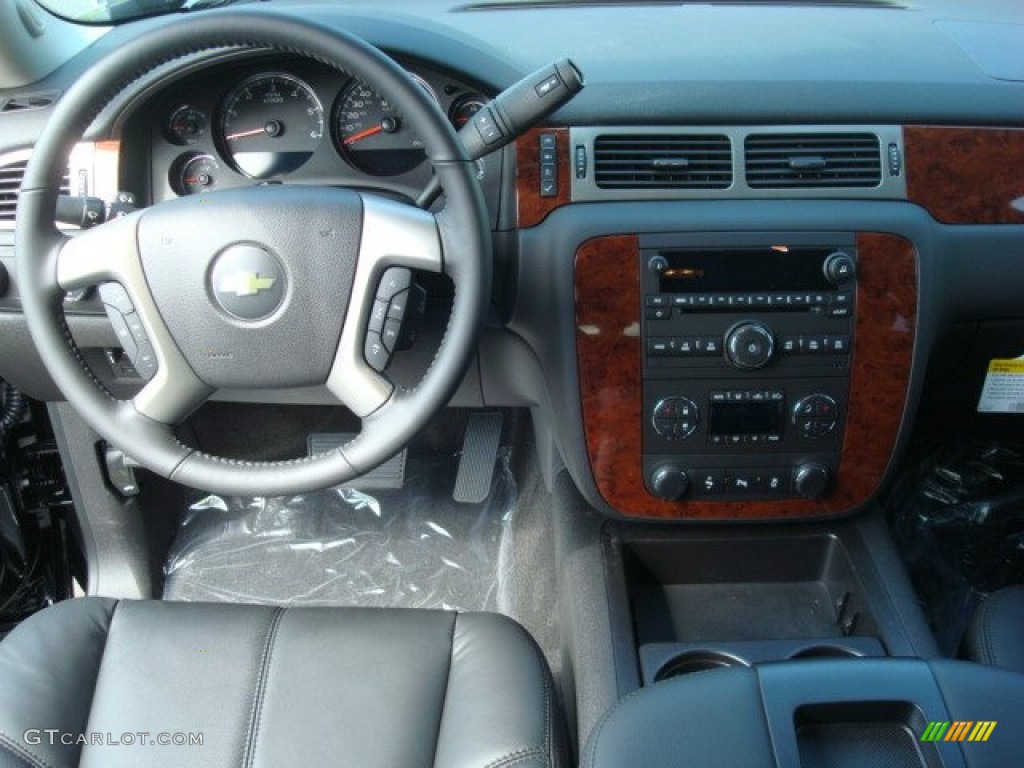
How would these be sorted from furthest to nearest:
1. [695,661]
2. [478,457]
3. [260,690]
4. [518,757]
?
1. [478,457]
2. [695,661]
3. [260,690]
4. [518,757]

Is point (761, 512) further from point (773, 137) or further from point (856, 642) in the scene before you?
point (773, 137)

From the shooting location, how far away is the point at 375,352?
46.7 inches

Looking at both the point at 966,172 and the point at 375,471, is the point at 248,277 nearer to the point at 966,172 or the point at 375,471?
the point at 375,471

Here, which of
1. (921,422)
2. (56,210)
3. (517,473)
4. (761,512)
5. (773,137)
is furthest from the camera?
(517,473)

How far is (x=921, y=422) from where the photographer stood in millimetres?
1944

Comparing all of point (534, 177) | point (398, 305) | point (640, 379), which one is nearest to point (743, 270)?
point (640, 379)

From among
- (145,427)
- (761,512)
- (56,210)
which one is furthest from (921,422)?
(56,210)

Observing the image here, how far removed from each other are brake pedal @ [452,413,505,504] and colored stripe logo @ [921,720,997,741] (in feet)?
4.16

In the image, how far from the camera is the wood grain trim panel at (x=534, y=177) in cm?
139

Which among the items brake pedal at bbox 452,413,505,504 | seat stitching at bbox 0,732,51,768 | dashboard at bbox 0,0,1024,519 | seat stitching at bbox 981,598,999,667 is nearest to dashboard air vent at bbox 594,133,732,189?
dashboard at bbox 0,0,1024,519

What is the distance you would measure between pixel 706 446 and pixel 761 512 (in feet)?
0.52

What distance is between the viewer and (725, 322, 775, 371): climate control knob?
4.60 ft

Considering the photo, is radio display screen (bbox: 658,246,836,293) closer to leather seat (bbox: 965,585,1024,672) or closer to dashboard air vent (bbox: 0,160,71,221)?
leather seat (bbox: 965,585,1024,672)

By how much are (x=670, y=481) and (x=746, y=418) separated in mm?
153
